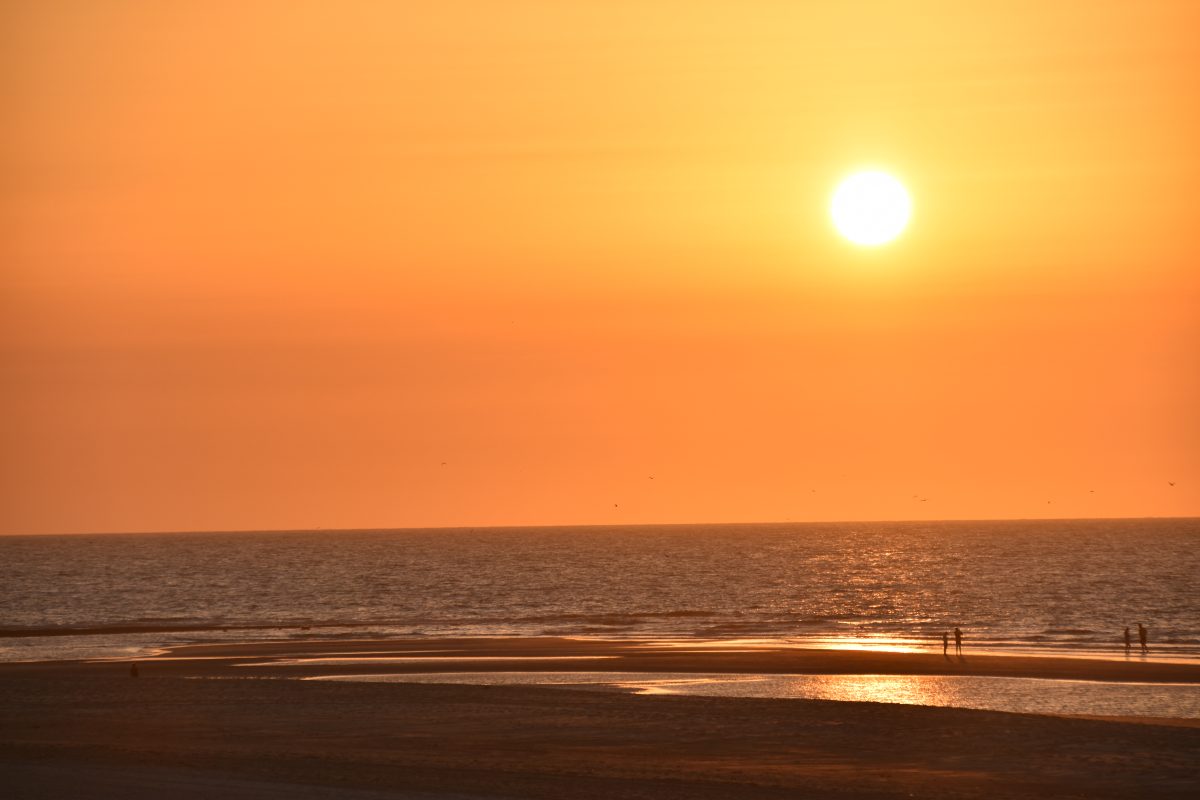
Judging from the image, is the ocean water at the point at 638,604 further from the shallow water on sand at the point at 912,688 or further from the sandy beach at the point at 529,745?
the sandy beach at the point at 529,745

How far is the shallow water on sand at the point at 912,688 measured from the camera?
45000 millimetres

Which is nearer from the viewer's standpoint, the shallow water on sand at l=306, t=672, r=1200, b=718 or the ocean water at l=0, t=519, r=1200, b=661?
the shallow water on sand at l=306, t=672, r=1200, b=718

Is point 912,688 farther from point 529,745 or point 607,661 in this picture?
point 529,745

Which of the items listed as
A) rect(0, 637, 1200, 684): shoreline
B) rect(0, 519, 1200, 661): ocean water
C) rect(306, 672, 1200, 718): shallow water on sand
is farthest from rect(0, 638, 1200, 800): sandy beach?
rect(0, 519, 1200, 661): ocean water

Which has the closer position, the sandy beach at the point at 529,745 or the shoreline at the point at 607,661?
the sandy beach at the point at 529,745

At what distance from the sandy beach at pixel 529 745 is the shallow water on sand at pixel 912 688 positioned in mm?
3776

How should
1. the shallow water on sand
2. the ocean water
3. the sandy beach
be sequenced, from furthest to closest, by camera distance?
the ocean water < the shallow water on sand < the sandy beach

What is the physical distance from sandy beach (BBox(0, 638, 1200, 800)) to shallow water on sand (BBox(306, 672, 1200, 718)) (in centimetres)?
378

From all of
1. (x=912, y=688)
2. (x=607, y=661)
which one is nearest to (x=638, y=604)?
(x=607, y=661)

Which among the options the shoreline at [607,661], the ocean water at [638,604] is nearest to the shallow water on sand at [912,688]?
the shoreline at [607,661]

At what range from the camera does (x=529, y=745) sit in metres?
36.0

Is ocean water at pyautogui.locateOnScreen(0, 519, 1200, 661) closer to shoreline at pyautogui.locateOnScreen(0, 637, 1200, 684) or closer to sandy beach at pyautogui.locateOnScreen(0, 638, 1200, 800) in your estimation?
shoreline at pyautogui.locateOnScreen(0, 637, 1200, 684)

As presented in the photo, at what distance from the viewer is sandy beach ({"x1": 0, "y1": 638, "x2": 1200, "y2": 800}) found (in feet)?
97.8

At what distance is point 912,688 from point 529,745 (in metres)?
19.5
